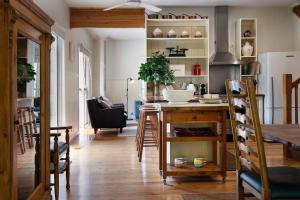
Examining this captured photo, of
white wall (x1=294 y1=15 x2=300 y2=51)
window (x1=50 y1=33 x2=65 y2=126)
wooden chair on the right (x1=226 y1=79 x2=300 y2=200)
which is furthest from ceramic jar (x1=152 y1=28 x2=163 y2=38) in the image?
wooden chair on the right (x1=226 y1=79 x2=300 y2=200)

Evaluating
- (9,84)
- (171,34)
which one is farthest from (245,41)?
(9,84)

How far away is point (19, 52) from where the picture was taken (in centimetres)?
192

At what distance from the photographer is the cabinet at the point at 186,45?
7.40 meters

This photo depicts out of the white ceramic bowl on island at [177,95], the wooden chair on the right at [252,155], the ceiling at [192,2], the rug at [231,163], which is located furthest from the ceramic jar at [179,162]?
the ceiling at [192,2]

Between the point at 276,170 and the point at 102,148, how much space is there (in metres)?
4.17

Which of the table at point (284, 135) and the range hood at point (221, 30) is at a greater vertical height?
the range hood at point (221, 30)

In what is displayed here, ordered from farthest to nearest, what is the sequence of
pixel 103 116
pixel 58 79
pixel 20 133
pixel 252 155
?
pixel 103 116, pixel 58 79, pixel 252 155, pixel 20 133

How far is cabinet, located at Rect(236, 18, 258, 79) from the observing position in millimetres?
7277

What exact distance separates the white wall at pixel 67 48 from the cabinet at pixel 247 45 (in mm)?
3387

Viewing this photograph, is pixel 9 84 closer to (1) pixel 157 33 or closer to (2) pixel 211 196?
(2) pixel 211 196

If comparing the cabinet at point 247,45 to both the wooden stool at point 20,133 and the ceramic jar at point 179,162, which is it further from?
the wooden stool at point 20,133

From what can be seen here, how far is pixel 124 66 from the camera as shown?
11188mm

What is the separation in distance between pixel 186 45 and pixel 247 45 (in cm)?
124

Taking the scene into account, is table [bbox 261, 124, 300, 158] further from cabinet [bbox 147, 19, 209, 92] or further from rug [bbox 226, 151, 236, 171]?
cabinet [bbox 147, 19, 209, 92]
